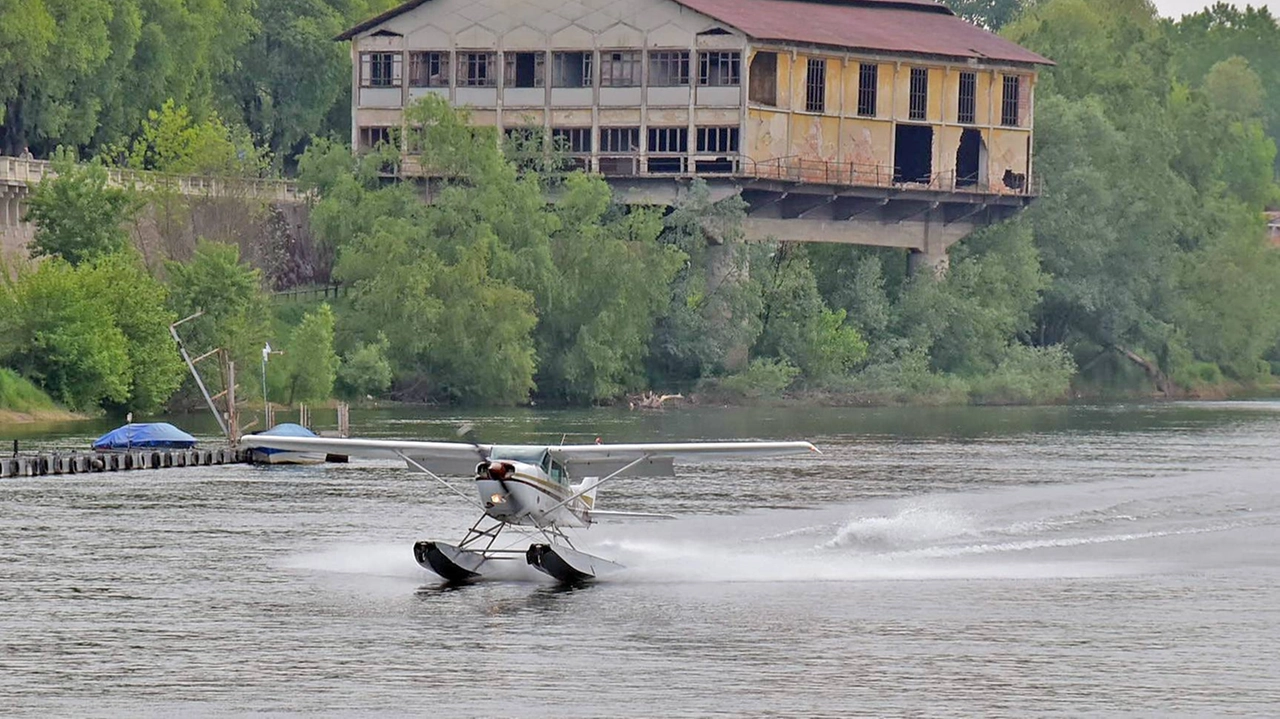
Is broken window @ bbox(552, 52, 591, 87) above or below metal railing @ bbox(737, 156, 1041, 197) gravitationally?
above

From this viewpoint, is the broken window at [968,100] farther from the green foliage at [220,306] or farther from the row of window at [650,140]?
the green foliage at [220,306]

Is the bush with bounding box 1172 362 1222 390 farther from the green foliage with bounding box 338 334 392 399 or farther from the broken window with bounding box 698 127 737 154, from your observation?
the green foliage with bounding box 338 334 392 399

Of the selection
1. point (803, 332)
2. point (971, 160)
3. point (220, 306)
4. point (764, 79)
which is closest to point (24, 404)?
point (220, 306)

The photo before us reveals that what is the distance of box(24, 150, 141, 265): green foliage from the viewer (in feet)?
310

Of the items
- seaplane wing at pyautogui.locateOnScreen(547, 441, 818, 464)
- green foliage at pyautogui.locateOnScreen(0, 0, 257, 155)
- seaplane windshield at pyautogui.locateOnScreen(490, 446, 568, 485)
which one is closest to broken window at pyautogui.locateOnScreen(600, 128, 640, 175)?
green foliage at pyautogui.locateOnScreen(0, 0, 257, 155)

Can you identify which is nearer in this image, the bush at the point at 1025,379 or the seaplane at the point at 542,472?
the seaplane at the point at 542,472

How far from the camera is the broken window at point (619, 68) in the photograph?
360ft

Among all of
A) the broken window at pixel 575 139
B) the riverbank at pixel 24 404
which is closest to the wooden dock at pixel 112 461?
the riverbank at pixel 24 404

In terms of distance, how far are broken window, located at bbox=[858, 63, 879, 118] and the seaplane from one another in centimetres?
6903

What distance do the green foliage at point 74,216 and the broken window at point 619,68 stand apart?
23.2 metres

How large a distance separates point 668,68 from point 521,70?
663 centimetres

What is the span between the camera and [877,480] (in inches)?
2643

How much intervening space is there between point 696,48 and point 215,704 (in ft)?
257

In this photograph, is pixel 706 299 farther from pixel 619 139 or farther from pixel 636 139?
pixel 619 139
